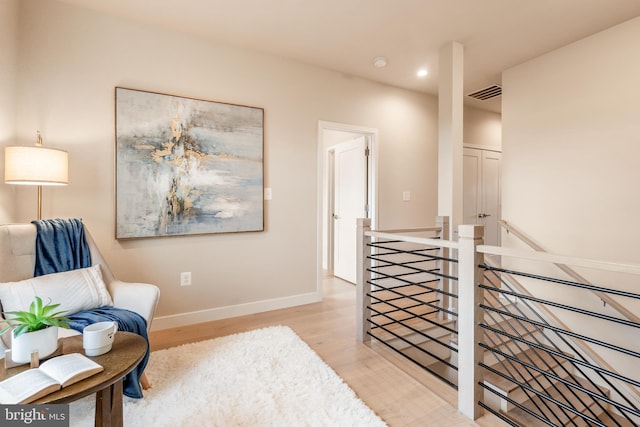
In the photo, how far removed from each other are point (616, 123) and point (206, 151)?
354 centimetres

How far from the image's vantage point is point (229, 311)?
113 inches

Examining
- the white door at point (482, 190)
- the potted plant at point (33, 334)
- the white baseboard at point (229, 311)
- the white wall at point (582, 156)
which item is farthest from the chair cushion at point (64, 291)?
the white door at point (482, 190)

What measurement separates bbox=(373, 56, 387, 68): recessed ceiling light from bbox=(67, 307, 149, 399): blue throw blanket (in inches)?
119

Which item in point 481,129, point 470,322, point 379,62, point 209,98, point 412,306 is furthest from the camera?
point 481,129

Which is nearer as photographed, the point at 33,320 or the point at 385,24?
the point at 33,320

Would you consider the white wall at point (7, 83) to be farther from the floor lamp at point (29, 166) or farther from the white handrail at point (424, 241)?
the white handrail at point (424, 241)

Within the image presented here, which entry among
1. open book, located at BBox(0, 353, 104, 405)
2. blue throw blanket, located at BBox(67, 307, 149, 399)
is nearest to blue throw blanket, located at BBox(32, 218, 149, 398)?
blue throw blanket, located at BBox(67, 307, 149, 399)

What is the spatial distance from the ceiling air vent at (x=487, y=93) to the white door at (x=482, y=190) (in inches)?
29.3

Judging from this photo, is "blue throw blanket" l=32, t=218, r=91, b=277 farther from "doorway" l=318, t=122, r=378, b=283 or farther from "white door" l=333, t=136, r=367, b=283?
"white door" l=333, t=136, r=367, b=283

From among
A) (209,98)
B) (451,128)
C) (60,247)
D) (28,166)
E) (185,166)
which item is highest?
(209,98)

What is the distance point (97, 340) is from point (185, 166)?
1730mm

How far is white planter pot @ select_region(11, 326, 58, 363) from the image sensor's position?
3.59 feet

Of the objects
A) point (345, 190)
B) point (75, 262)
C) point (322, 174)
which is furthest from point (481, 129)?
point (75, 262)

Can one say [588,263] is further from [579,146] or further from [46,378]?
[579,146]
